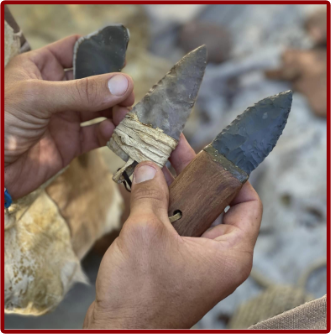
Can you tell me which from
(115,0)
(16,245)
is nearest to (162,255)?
(16,245)

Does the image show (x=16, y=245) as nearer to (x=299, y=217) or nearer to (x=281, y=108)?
(x=281, y=108)

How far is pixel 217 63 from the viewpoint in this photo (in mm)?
1959

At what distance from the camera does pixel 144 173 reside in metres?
0.66

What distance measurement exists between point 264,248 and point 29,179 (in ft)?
3.58

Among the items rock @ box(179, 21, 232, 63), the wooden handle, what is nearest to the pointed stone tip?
the wooden handle

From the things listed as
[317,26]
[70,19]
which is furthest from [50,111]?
[317,26]

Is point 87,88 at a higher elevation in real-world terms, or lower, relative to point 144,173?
higher

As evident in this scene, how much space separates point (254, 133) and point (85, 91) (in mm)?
348

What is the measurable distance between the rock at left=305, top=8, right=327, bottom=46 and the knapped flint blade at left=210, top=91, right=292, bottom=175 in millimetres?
1491

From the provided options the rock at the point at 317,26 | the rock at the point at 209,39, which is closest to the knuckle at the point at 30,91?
the rock at the point at 209,39

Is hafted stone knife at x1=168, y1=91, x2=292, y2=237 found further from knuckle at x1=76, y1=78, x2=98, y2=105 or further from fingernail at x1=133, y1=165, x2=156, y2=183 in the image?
knuckle at x1=76, y1=78, x2=98, y2=105

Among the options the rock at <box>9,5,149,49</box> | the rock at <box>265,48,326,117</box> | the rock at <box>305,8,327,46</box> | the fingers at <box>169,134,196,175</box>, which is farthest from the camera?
the rock at <box>305,8,327,46</box>

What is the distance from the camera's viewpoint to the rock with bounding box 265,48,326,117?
173 centimetres

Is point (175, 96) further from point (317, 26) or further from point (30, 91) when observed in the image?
point (317, 26)
